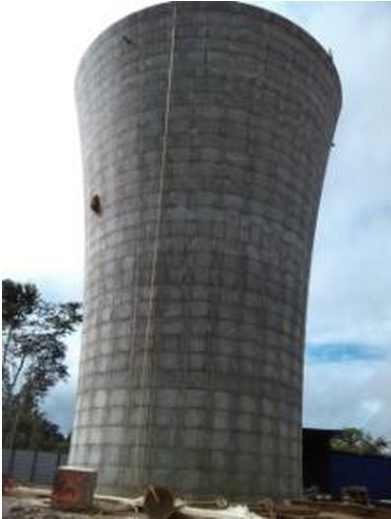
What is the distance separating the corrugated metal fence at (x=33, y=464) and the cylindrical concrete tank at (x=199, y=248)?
2338 centimetres

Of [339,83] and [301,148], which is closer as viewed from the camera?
[301,148]

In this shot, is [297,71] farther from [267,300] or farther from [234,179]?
[267,300]

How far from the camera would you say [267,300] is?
1944cm

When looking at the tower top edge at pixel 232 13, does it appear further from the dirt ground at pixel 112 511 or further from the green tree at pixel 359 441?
the green tree at pixel 359 441

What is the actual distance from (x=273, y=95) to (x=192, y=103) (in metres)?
2.48

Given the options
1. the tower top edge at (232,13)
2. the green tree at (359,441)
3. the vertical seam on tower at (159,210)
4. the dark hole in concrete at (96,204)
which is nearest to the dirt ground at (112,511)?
the vertical seam on tower at (159,210)

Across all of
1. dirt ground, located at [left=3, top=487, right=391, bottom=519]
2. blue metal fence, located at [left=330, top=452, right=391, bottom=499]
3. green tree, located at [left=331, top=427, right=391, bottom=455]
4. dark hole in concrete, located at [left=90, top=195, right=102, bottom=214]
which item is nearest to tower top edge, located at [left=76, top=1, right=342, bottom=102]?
dark hole in concrete, located at [left=90, top=195, right=102, bottom=214]

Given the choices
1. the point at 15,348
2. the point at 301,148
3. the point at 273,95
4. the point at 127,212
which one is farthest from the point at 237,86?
the point at 15,348

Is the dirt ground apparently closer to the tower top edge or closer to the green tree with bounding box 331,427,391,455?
the tower top edge

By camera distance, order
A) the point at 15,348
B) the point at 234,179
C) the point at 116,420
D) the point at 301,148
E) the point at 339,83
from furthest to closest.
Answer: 1. the point at 15,348
2. the point at 339,83
3. the point at 301,148
4. the point at 234,179
5. the point at 116,420

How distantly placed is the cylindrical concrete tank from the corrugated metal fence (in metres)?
23.4

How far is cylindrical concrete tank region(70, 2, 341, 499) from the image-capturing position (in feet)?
59.2

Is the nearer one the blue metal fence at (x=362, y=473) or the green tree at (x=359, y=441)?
the blue metal fence at (x=362, y=473)

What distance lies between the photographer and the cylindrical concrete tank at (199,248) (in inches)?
710
